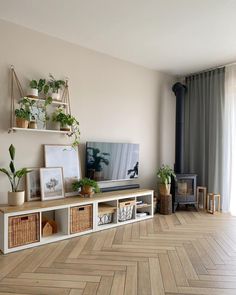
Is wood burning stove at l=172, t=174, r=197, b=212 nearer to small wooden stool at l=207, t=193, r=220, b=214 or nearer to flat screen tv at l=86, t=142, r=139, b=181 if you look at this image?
small wooden stool at l=207, t=193, r=220, b=214

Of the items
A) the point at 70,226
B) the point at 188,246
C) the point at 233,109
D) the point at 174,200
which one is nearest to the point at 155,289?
the point at 188,246

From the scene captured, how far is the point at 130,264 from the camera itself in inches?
84.8

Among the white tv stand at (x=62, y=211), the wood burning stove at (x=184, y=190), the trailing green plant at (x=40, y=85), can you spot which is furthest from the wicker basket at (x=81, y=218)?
the wood burning stove at (x=184, y=190)

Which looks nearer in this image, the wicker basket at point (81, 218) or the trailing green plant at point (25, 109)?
the trailing green plant at point (25, 109)

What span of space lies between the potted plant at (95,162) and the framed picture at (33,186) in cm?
71

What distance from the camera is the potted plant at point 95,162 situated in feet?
11.0

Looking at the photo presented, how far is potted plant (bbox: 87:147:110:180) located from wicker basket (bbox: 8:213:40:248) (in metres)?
1.01

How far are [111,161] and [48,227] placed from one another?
1.27 m

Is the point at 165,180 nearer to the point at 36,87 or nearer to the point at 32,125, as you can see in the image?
the point at 32,125

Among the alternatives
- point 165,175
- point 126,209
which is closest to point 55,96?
point 126,209

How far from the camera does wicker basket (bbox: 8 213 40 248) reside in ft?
7.86

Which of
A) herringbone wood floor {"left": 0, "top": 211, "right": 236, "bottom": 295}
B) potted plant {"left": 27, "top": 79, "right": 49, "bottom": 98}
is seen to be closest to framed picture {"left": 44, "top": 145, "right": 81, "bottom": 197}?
potted plant {"left": 27, "top": 79, "right": 49, "bottom": 98}

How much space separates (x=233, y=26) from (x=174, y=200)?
2.60 meters

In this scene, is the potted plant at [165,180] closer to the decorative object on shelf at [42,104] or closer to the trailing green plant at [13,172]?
the decorative object on shelf at [42,104]
